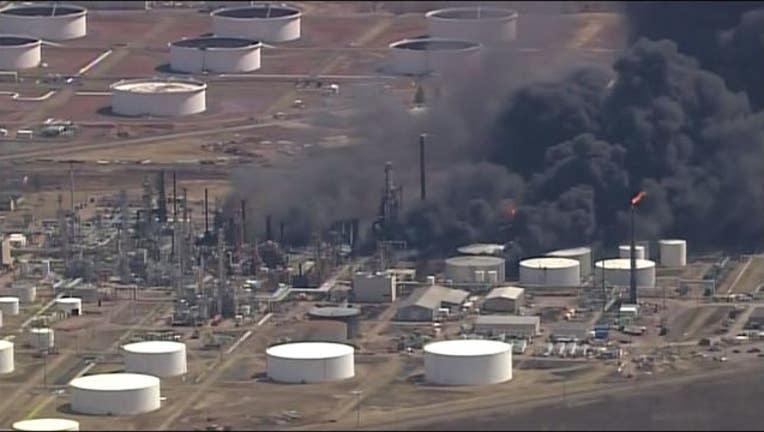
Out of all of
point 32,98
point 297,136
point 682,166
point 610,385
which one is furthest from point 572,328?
point 32,98

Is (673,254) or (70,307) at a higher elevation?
(673,254)

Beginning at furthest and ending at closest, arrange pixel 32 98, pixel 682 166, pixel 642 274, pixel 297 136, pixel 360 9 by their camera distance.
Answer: pixel 360 9 → pixel 32 98 → pixel 297 136 → pixel 682 166 → pixel 642 274

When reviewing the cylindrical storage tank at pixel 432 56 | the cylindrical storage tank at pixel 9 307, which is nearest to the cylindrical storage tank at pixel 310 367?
the cylindrical storage tank at pixel 9 307

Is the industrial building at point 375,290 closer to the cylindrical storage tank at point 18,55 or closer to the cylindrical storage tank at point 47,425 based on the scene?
the cylindrical storage tank at point 47,425

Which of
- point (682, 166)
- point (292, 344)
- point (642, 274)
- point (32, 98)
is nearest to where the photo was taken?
point (292, 344)

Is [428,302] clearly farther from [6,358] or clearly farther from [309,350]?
[6,358]

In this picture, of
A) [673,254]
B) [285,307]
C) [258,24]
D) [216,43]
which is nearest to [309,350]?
[285,307]

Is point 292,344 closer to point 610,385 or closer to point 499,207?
point 610,385
